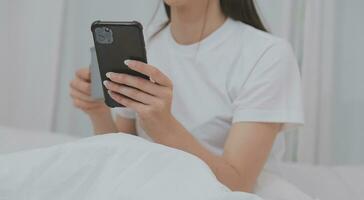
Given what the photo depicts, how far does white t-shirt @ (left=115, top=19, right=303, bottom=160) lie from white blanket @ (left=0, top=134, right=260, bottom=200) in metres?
0.36

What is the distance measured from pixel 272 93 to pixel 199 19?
0.22 m

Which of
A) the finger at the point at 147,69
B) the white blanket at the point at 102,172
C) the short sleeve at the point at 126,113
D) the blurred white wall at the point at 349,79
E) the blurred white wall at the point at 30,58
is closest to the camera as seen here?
the white blanket at the point at 102,172

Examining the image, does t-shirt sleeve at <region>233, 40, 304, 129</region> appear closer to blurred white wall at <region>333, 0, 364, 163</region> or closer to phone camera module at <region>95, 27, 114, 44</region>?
phone camera module at <region>95, 27, 114, 44</region>

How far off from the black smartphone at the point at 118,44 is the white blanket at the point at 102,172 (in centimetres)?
23

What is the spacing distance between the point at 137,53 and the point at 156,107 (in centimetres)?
8

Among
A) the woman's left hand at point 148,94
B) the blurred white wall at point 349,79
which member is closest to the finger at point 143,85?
the woman's left hand at point 148,94

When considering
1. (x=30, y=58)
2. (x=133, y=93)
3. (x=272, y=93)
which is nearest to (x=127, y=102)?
(x=133, y=93)

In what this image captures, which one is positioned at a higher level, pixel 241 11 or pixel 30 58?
pixel 241 11

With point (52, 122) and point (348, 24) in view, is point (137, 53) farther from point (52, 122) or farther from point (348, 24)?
point (52, 122)

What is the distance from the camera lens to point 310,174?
110 cm

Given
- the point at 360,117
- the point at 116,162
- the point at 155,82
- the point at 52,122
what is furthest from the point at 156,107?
the point at 52,122

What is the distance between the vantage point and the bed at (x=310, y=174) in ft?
3.36

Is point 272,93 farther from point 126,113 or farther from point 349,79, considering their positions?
point 349,79

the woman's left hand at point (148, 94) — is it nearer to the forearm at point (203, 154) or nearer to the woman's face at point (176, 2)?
the forearm at point (203, 154)
